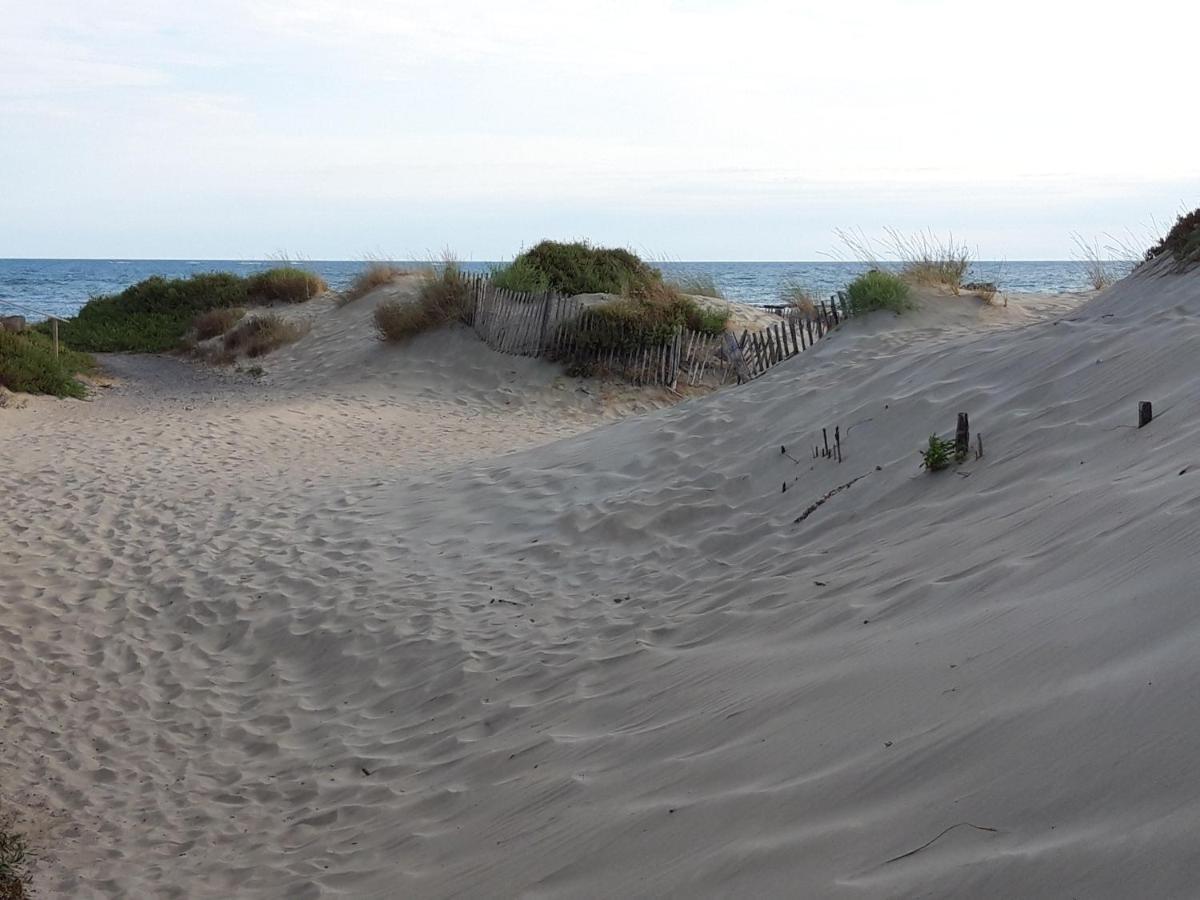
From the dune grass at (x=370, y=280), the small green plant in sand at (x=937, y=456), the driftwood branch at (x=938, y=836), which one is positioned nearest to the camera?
the driftwood branch at (x=938, y=836)

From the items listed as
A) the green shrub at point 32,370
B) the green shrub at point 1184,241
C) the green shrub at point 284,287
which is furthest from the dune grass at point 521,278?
the green shrub at point 1184,241

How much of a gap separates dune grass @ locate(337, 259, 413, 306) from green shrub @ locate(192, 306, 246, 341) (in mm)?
2402

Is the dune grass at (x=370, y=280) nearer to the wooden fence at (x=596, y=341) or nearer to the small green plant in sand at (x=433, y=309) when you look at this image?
the small green plant in sand at (x=433, y=309)

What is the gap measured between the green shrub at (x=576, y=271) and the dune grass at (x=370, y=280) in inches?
151

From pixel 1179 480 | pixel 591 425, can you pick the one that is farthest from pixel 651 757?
pixel 591 425

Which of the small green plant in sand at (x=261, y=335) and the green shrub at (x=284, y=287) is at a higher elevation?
the green shrub at (x=284, y=287)

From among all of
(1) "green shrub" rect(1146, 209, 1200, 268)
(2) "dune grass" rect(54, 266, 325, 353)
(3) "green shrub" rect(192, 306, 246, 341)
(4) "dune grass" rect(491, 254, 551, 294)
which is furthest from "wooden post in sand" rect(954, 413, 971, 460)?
(2) "dune grass" rect(54, 266, 325, 353)

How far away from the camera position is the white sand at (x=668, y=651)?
2.71 metres

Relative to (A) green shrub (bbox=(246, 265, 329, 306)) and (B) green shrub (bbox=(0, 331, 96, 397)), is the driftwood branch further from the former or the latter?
(A) green shrub (bbox=(246, 265, 329, 306))

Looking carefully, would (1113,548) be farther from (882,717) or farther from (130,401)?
(130,401)

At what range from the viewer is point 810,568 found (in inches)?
218

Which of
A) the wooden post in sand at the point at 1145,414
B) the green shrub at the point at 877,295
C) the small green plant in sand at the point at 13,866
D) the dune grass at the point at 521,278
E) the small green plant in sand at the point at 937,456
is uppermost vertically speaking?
the dune grass at the point at 521,278

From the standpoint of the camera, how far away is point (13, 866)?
13.0ft

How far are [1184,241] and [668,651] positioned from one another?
6.13m
